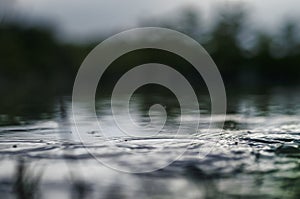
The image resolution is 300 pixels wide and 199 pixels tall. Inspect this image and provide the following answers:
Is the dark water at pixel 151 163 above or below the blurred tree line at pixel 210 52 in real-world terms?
below

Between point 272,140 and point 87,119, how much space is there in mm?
2865

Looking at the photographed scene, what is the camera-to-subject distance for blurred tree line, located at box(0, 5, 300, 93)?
35188 millimetres

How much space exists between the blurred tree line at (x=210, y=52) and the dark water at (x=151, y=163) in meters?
29.2

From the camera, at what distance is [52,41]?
128 feet

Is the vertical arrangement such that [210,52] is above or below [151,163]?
above

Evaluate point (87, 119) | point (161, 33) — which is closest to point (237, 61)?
point (161, 33)

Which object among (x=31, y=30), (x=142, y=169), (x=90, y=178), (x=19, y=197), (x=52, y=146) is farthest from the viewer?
(x=31, y=30)

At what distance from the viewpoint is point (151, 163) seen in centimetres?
340

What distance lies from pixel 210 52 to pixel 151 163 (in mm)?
40865

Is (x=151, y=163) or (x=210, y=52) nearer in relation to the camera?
(x=151, y=163)

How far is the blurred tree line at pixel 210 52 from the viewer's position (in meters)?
35.2

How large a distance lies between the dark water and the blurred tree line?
29200mm

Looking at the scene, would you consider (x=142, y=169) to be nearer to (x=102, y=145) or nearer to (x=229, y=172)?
(x=229, y=172)

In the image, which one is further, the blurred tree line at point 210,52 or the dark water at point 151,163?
the blurred tree line at point 210,52
